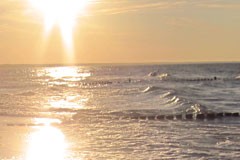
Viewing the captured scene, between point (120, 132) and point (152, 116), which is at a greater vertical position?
point (152, 116)

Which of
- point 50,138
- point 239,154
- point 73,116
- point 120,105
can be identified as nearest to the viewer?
point 239,154

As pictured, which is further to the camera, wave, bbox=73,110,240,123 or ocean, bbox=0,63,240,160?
wave, bbox=73,110,240,123

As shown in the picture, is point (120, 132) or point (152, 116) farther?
point (152, 116)

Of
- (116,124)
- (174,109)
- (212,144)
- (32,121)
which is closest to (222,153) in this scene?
(212,144)

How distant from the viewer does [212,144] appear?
19078mm

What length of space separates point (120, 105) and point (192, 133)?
621 inches

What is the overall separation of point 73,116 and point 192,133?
10490 mm

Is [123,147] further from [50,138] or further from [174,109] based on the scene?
[174,109]

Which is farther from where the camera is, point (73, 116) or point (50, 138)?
point (73, 116)

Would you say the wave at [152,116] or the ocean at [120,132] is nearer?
the ocean at [120,132]

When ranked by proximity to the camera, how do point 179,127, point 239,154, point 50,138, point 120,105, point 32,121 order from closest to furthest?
1. point 239,154
2. point 50,138
3. point 179,127
4. point 32,121
5. point 120,105

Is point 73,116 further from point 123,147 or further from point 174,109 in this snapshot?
point 123,147

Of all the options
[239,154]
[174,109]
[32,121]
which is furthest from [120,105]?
[239,154]

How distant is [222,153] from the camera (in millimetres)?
17203
